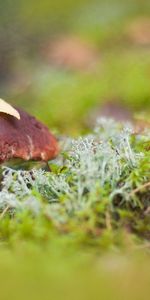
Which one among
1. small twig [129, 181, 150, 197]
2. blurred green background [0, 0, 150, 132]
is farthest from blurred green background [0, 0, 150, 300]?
small twig [129, 181, 150, 197]

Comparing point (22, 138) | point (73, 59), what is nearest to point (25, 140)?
point (22, 138)

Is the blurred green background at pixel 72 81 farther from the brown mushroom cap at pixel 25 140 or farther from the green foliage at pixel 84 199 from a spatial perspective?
the brown mushroom cap at pixel 25 140

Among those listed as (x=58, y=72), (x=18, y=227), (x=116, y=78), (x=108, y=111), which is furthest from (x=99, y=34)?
(x=18, y=227)

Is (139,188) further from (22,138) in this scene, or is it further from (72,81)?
(72,81)

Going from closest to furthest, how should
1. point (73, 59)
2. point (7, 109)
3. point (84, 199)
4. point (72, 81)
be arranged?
point (84, 199)
point (7, 109)
point (72, 81)
point (73, 59)

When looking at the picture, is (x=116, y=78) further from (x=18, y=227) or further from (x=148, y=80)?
(x=18, y=227)

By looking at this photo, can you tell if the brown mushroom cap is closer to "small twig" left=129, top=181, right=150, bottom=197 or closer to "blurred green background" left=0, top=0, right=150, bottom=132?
"small twig" left=129, top=181, right=150, bottom=197
